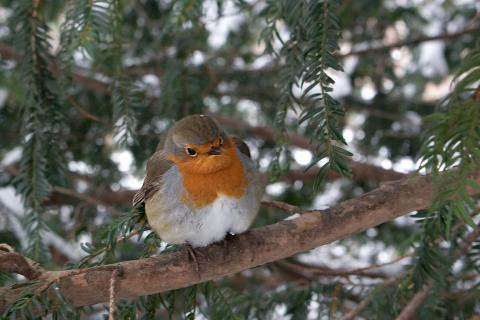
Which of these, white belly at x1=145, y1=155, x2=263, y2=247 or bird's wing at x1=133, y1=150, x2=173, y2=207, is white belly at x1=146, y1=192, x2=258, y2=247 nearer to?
white belly at x1=145, y1=155, x2=263, y2=247

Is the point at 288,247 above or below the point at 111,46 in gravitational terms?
below

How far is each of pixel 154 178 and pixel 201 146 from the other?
24 centimetres

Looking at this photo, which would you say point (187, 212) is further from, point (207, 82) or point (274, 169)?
point (207, 82)

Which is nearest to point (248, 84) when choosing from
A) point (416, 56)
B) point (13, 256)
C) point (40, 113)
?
point (416, 56)

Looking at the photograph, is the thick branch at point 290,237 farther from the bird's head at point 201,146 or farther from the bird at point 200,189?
the bird's head at point 201,146

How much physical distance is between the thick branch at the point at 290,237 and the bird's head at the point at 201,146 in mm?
369

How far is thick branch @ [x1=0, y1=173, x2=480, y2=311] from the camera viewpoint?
1.94 m

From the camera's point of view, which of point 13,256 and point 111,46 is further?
point 111,46

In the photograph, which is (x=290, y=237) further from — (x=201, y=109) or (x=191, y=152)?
(x=201, y=109)

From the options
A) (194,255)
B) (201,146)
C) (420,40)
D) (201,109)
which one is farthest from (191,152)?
(420,40)

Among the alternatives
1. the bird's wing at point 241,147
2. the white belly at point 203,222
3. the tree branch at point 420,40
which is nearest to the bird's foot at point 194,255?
the white belly at point 203,222

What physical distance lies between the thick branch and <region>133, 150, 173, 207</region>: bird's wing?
45 centimetres

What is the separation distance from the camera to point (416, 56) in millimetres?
4352

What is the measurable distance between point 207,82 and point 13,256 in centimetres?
173
